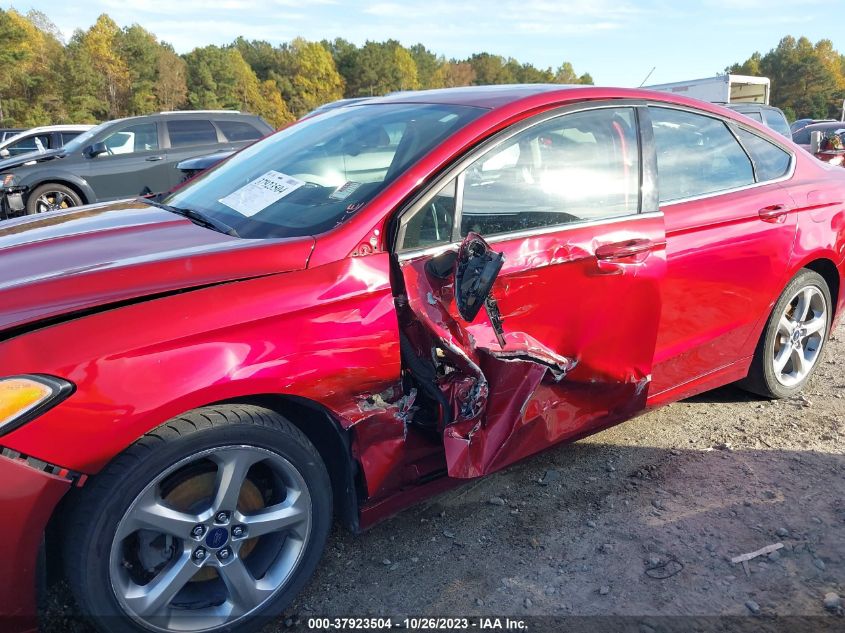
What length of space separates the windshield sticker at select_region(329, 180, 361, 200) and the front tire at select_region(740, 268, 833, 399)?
2354 mm

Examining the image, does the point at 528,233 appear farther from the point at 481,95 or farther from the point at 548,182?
the point at 481,95

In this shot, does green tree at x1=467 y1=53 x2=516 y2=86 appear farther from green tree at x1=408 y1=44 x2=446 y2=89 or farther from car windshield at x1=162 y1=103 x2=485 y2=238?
car windshield at x1=162 y1=103 x2=485 y2=238

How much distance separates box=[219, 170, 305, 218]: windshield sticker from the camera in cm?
259

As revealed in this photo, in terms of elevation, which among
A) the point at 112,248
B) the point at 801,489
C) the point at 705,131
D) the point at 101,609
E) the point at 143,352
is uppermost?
the point at 705,131

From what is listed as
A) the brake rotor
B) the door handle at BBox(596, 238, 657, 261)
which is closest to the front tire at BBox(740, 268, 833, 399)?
the door handle at BBox(596, 238, 657, 261)

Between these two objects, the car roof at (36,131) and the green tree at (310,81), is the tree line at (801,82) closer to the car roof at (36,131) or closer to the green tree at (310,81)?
the green tree at (310,81)

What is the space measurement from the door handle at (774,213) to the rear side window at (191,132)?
29.0ft

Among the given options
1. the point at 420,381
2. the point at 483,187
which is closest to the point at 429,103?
the point at 483,187

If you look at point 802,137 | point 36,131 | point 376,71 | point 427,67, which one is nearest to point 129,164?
point 36,131

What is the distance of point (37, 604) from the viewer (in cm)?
185

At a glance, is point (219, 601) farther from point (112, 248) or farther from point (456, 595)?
point (112, 248)

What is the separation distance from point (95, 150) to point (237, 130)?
215 centimetres

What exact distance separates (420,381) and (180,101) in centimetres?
6615

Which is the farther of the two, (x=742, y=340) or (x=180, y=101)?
(x=180, y=101)
